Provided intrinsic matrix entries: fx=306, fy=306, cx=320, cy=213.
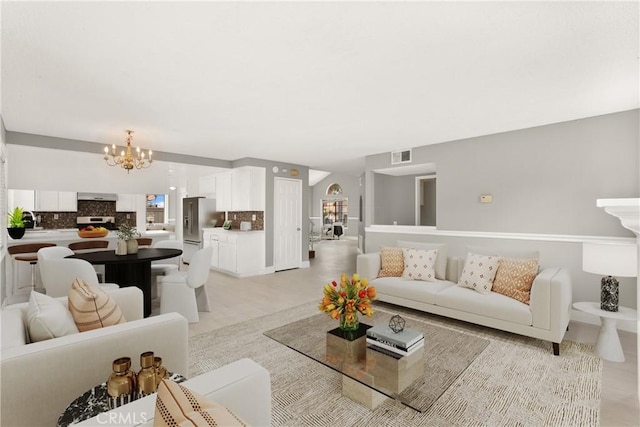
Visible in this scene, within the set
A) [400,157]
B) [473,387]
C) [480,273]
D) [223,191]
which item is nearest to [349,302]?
[473,387]

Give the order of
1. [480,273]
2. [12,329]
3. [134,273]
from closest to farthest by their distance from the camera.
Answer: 1. [12,329]
2. [480,273]
3. [134,273]

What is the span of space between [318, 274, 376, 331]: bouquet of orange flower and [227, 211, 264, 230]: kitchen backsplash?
14.4 ft

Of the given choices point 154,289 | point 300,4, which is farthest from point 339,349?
point 154,289

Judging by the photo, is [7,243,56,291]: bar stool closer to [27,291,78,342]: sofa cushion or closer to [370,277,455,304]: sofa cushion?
[27,291,78,342]: sofa cushion

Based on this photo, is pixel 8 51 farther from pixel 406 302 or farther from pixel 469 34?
pixel 406 302

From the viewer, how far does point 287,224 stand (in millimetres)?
6902

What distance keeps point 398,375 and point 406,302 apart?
200cm

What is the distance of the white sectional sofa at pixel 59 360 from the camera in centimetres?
123

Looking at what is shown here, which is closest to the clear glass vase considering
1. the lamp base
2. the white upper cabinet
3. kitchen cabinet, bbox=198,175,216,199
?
the lamp base

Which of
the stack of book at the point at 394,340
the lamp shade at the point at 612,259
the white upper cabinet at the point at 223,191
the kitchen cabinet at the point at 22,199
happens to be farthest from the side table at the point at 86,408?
the kitchen cabinet at the point at 22,199

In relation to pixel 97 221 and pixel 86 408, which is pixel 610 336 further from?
pixel 97 221

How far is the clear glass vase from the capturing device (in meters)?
2.22

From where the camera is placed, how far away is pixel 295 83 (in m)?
2.67

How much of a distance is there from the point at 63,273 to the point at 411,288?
12.3 ft
